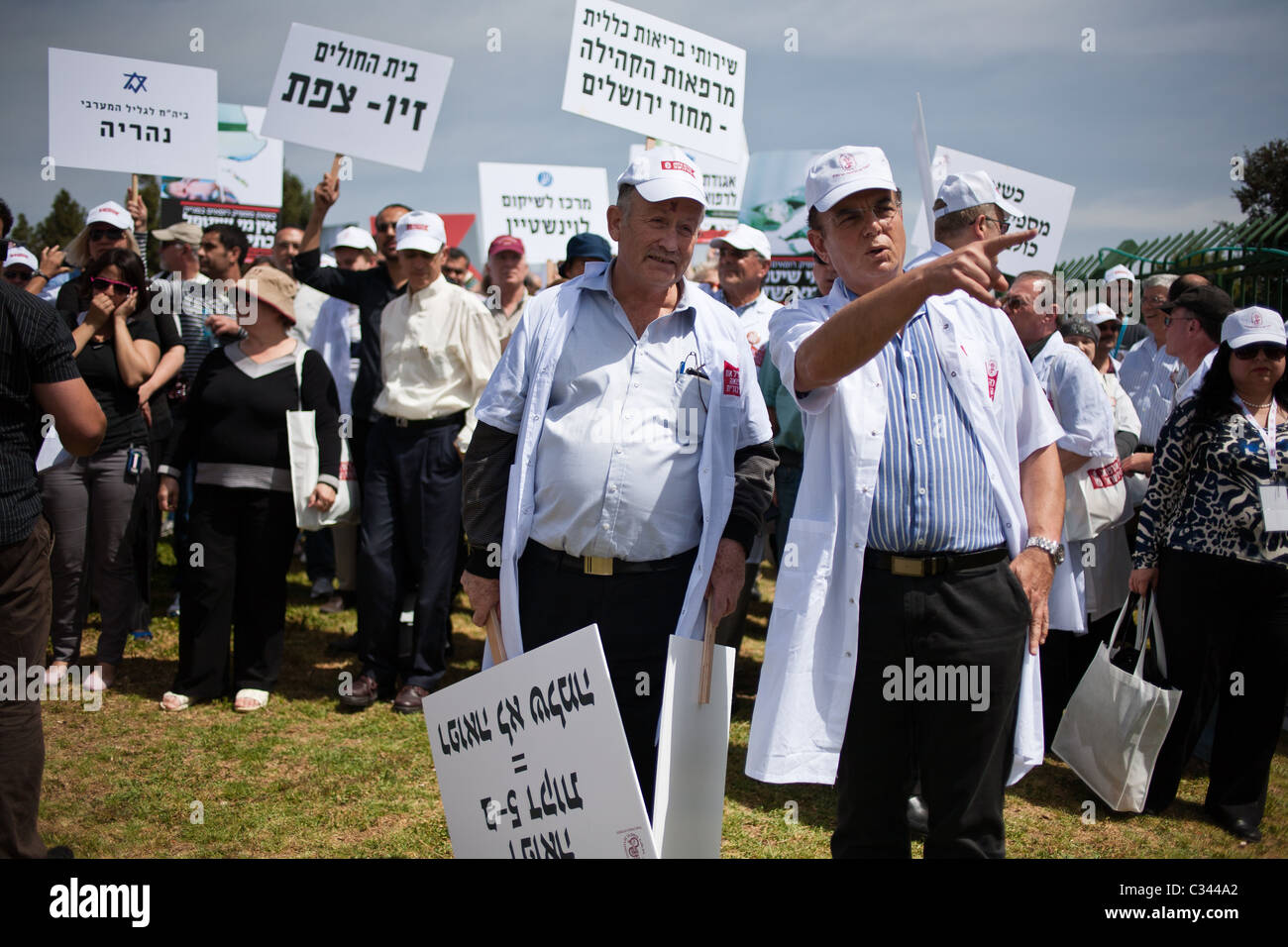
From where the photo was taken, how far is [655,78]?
6.99m

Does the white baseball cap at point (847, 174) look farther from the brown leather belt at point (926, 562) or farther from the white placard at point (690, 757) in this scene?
the white placard at point (690, 757)

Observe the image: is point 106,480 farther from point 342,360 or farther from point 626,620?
point 626,620

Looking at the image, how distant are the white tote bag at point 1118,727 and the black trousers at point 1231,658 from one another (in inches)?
4.7

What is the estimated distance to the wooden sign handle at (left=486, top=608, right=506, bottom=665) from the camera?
10.4ft

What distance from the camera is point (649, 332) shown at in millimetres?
3111

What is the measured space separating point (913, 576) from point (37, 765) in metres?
2.85

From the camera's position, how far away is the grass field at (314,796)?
14.0 feet

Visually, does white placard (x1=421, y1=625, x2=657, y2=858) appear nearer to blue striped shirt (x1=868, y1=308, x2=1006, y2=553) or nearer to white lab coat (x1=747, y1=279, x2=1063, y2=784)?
white lab coat (x1=747, y1=279, x2=1063, y2=784)

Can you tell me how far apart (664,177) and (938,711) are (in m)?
1.65

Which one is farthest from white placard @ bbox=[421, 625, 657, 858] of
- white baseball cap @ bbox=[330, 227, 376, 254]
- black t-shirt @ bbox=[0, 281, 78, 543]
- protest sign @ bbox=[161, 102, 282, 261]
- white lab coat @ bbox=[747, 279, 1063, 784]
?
protest sign @ bbox=[161, 102, 282, 261]

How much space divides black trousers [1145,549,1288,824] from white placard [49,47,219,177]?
628 centimetres
